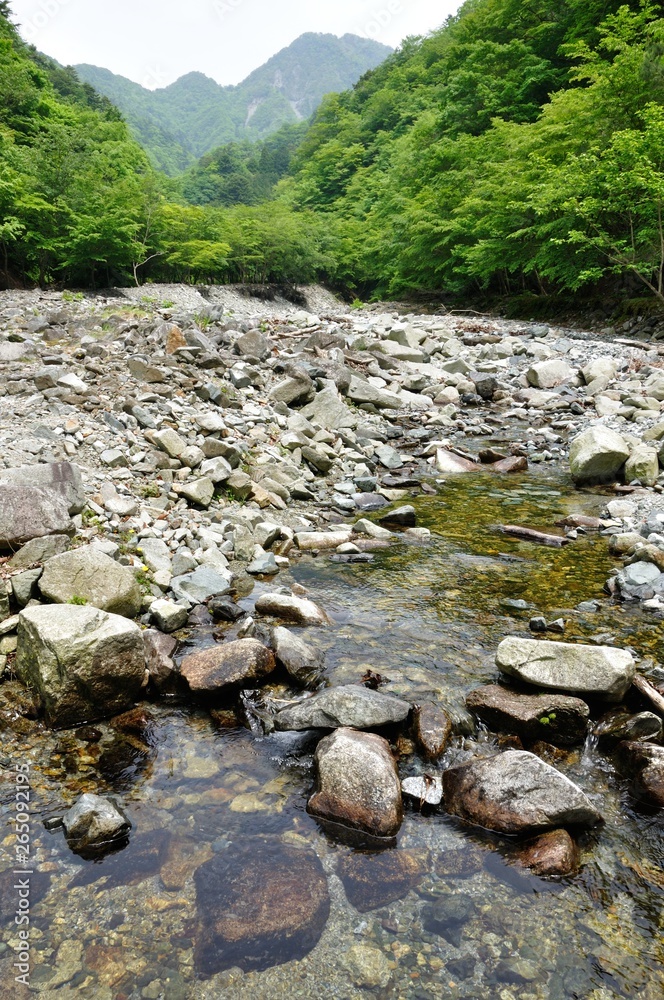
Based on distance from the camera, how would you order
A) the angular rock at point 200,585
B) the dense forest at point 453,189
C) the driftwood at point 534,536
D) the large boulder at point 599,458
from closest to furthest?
the angular rock at point 200,585 → the driftwood at point 534,536 → the large boulder at point 599,458 → the dense forest at point 453,189

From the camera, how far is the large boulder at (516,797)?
2.88m

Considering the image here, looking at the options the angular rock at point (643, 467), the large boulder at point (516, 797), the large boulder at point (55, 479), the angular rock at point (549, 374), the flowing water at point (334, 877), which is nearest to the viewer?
the flowing water at point (334, 877)

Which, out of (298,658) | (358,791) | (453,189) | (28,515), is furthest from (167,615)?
(453,189)

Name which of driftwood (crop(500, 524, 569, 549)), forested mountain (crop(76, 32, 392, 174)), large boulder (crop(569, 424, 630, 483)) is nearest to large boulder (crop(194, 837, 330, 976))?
driftwood (crop(500, 524, 569, 549))

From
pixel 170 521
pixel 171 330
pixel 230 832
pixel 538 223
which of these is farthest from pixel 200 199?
pixel 230 832

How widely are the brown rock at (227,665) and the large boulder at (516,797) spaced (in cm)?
161

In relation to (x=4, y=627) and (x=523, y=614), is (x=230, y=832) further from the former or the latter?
(x=523, y=614)

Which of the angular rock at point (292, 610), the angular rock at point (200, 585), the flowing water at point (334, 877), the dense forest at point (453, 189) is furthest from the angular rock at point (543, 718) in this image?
the dense forest at point (453, 189)

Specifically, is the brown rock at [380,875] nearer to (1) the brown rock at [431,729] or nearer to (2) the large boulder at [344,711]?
(1) the brown rock at [431,729]

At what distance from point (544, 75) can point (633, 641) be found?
34.9m

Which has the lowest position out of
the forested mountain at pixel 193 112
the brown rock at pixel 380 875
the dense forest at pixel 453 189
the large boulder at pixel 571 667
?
the brown rock at pixel 380 875

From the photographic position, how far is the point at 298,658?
4281 millimetres

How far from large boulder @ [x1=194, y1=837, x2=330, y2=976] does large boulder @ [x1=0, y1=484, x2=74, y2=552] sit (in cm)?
336
